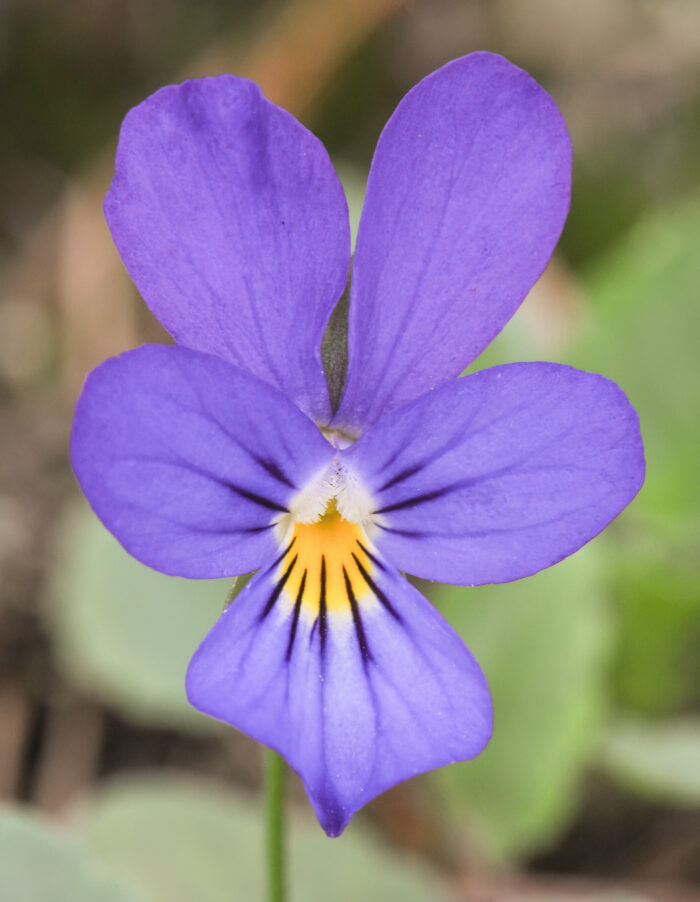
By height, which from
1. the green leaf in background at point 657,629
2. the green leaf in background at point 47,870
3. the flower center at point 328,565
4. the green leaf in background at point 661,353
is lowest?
the green leaf in background at point 47,870

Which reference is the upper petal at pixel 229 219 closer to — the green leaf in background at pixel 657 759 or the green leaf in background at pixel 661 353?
the green leaf in background at pixel 657 759

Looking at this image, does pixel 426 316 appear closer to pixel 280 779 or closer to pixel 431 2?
pixel 280 779

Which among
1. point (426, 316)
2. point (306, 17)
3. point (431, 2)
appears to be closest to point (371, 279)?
point (426, 316)

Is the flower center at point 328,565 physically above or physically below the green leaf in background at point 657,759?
below

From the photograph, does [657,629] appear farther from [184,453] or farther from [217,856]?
A: [184,453]

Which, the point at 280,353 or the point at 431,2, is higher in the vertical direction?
the point at 431,2

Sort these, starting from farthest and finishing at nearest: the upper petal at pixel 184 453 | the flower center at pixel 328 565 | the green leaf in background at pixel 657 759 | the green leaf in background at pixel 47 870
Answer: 1. the green leaf in background at pixel 657 759
2. the green leaf in background at pixel 47 870
3. the flower center at pixel 328 565
4. the upper petal at pixel 184 453

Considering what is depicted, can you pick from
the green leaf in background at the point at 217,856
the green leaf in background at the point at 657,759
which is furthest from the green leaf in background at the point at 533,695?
the green leaf in background at the point at 217,856
